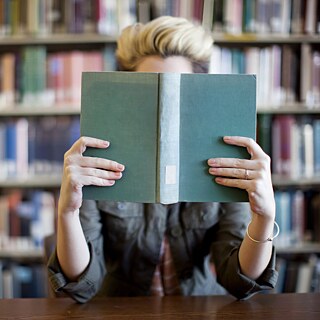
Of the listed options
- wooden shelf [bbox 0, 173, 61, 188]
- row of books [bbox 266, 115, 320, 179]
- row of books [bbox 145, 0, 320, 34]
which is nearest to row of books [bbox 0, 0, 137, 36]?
row of books [bbox 145, 0, 320, 34]

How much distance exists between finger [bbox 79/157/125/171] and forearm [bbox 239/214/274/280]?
28 cm

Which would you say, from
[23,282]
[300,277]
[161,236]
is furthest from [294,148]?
[23,282]

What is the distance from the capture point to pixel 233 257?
44.0 inches

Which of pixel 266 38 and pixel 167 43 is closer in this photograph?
pixel 167 43

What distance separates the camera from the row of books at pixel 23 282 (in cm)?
214

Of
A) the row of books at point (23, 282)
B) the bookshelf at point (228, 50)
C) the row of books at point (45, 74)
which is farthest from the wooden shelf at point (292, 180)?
the row of books at point (23, 282)

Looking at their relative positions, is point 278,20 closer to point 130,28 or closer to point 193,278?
point 130,28

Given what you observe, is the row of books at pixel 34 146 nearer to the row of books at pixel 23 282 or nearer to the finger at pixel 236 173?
the row of books at pixel 23 282

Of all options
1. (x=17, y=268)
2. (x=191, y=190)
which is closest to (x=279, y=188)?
(x=17, y=268)

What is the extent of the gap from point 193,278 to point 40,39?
3.99 feet

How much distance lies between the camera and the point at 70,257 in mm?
1054

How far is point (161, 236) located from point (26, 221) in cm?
101

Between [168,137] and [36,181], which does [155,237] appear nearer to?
[168,137]

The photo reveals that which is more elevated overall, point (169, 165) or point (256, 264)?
point (169, 165)
